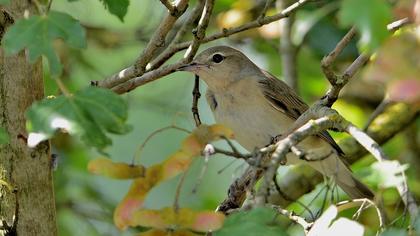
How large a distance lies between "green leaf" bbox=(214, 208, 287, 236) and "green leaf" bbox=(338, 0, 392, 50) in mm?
660

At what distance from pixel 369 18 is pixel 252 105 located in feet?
11.1

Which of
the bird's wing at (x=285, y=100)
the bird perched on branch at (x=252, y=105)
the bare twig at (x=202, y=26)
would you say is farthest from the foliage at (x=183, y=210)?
the bird's wing at (x=285, y=100)

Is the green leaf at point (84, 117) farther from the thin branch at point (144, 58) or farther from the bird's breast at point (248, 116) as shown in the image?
the bird's breast at point (248, 116)

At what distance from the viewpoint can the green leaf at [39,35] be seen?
2666mm

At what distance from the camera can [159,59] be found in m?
4.09

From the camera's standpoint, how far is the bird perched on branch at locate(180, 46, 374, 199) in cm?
544

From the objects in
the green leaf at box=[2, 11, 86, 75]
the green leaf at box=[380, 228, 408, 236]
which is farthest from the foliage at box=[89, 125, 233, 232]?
the green leaf at box=[380, 228, 408, 236]

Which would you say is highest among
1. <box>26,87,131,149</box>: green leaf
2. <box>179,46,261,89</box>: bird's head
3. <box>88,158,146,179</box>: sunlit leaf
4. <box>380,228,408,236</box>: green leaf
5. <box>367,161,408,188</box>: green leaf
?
<box>179,46,261,89</box>: bird's head

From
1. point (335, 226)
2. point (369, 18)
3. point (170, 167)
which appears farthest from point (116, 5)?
point (369, 18)

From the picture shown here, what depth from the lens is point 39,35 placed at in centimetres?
266

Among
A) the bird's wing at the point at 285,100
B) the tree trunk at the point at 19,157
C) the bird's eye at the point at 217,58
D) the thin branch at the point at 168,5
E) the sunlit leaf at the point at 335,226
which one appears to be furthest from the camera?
the bird's eye at the point at 217,58

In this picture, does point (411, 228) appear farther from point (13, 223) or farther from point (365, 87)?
point (365, 87)

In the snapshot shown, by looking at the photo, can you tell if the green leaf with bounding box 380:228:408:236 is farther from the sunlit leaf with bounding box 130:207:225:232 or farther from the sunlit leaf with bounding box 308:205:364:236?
the sunlit leaf with bounding box 130:207:225:232

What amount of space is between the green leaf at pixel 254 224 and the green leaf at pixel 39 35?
0.73 metres
